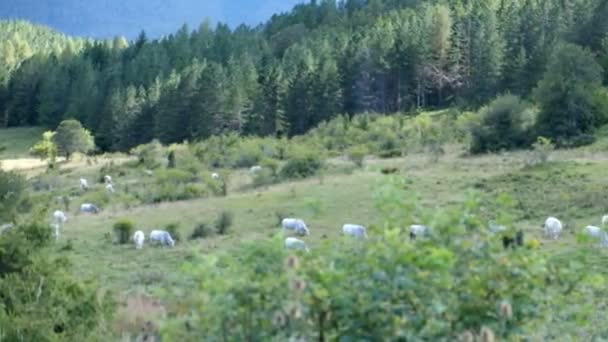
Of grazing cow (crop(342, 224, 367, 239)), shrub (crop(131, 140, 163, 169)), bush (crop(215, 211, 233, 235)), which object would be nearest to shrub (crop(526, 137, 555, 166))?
bush (crop(215, 211, 233, 235))

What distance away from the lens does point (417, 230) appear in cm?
455

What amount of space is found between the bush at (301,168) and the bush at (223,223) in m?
11.7

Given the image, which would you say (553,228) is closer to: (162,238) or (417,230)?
(162,238)

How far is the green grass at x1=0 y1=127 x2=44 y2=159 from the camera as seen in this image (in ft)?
236

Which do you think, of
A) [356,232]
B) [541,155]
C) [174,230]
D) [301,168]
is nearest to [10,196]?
[356,232]

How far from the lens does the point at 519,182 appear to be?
2859cm

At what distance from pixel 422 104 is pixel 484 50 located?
812cm

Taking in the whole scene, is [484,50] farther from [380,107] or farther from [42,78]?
[42,78]

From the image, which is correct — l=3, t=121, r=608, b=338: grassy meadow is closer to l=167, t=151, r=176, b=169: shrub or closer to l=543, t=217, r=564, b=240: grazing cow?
l=543, t=217, r=564, b=240: grazing cow

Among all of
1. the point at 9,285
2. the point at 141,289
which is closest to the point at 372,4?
the point at 141,289

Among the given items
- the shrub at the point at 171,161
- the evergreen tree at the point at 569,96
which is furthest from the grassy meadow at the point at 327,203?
the shrub at the point at 171,161

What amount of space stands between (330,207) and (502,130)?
16044mm

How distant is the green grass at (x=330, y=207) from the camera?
21062 millimetres

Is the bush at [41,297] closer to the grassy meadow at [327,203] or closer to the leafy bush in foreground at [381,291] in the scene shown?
the grassy meadow at [327,203]
